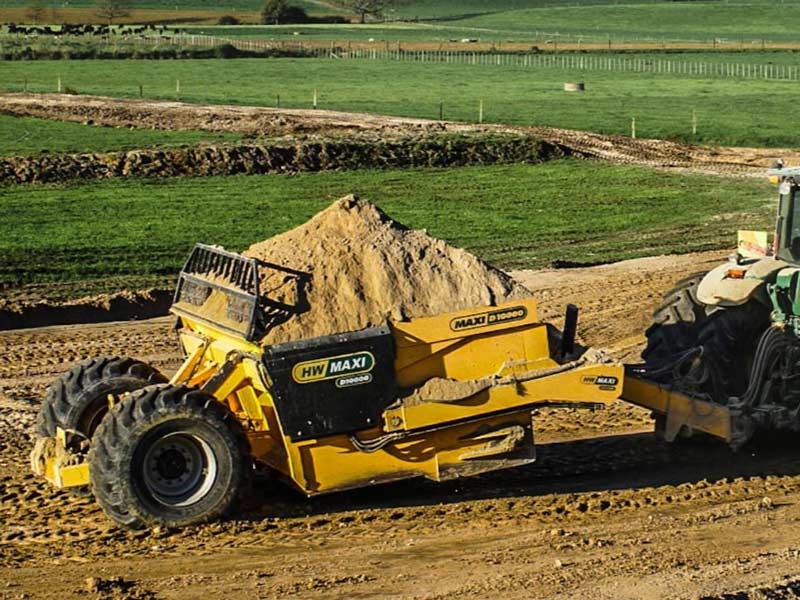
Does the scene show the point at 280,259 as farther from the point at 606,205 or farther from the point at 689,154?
the point at 689,154

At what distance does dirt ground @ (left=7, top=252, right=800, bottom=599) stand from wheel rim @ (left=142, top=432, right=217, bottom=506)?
0.85 ft

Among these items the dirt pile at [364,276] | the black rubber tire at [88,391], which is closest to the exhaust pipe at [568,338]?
the dirt pile at [364,276]

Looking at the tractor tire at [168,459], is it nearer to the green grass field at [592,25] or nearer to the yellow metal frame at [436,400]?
the yellow metal frame at [436,400]

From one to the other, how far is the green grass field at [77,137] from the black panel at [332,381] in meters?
26.4

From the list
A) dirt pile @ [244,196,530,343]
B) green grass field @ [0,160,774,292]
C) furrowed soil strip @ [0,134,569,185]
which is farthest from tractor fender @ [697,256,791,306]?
furrowed soil strip @ [0,134,569,185]

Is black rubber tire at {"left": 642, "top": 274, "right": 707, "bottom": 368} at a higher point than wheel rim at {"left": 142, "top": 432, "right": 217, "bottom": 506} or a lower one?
higher

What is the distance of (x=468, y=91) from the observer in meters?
65.6

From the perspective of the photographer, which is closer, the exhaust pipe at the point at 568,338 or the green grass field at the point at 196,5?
the exhaust pipe at the point at 568,338

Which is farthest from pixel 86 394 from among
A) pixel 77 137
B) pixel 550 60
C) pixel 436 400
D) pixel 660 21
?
pixel 660 21

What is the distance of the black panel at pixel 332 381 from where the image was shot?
10.7 metres

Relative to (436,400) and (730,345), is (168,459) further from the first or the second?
(730,345)

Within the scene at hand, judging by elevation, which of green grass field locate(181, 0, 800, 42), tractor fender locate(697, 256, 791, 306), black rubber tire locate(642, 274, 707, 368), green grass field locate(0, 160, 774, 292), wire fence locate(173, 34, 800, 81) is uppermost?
green grass field locate(181, 0, 800, 42)

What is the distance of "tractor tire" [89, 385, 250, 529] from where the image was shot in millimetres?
10508

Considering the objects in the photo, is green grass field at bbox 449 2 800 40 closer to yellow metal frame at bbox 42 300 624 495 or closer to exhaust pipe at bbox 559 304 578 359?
exhaust pipe at bbox 559 304 578 359
